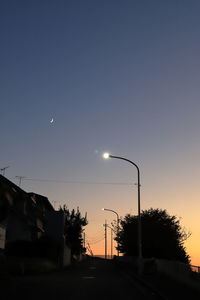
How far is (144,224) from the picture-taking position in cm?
6662

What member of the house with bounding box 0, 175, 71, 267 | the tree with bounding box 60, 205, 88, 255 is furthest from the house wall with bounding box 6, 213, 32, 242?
the tree with bounding box 60, 205, 88, 255

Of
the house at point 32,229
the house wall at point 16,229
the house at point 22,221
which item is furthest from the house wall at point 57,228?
the house wall at point 16,229

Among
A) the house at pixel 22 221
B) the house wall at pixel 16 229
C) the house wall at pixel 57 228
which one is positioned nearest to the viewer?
the house at pixel 22 221

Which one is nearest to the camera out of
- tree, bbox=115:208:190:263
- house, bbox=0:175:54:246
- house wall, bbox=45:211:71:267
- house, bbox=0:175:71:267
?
house, bbox=0:175:71:267

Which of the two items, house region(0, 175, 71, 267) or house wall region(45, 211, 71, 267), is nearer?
house region(0, 175, 71, 267)

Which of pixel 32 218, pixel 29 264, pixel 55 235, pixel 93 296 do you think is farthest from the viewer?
pixel 55 235

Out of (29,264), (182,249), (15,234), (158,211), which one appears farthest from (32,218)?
(182,249)

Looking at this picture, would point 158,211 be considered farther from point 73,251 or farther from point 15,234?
point 15,234

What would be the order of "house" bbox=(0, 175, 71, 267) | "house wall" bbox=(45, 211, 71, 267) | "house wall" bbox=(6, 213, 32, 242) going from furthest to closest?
"house wall" bbox=(45, 211, 71, 267) < "house wall" bbox=(6, 213, 32, 242) < "house" bbox=(0, 175, 71, 267)

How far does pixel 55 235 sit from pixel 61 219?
2155mm

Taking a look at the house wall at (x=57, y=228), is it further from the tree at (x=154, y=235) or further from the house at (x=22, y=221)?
the tree at (x=154, y=235)

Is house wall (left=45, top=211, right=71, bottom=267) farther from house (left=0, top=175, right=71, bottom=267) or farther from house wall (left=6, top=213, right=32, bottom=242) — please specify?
house wall (left=6, top=213, right=32, bottom=242)

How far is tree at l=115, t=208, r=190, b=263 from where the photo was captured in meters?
65.0

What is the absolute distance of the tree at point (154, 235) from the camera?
6500 centimetres
